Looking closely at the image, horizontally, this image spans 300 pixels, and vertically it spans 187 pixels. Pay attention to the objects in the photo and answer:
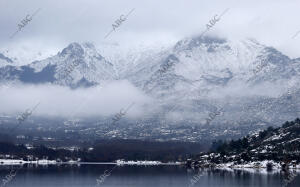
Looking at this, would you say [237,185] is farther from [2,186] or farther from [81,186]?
[2,186]

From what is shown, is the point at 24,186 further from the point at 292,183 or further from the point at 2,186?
the point at 292,183

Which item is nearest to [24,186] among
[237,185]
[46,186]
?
[46,186]

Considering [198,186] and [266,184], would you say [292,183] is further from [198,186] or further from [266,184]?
[198,186]

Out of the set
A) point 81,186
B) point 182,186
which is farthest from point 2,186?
point 182,186

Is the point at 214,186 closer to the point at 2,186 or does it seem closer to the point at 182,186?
the point at 182,186

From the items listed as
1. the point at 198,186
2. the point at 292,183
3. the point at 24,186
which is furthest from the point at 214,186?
the point at 24,186

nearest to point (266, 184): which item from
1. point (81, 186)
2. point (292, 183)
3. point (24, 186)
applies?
point (292, 183)
